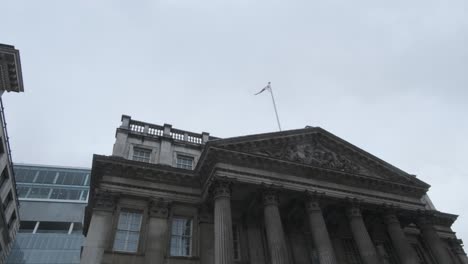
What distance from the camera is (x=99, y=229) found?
61.2 feet

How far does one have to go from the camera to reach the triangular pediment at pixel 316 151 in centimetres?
2245

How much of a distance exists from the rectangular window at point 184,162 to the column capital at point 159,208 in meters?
3.69

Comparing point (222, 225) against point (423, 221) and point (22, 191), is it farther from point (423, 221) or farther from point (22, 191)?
point (22, 191)

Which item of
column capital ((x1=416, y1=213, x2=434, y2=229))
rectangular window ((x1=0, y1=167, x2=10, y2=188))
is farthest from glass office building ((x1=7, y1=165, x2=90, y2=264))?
column capital ((x1=416, y1=213, x2=434, y2=229))

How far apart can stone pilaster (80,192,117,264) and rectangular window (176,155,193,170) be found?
554 centimetres

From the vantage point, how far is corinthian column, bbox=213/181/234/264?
1664cm

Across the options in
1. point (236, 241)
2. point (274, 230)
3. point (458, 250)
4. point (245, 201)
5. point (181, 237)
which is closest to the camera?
point (274, 230)

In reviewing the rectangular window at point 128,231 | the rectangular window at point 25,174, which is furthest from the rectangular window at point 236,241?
the rectangular window at point 25,174

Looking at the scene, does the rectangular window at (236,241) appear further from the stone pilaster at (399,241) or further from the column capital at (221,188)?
the stone pilaster at (399,241)

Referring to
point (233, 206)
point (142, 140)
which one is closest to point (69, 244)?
point (142, 140)

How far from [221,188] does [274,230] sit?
3.91 meters

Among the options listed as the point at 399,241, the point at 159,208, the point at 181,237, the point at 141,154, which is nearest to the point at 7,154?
the point at 141,154

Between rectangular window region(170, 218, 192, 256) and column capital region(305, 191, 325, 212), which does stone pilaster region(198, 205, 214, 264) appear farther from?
column capital region(305, 191, 325, 212)

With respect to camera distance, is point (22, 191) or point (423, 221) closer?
point (423, 221)
